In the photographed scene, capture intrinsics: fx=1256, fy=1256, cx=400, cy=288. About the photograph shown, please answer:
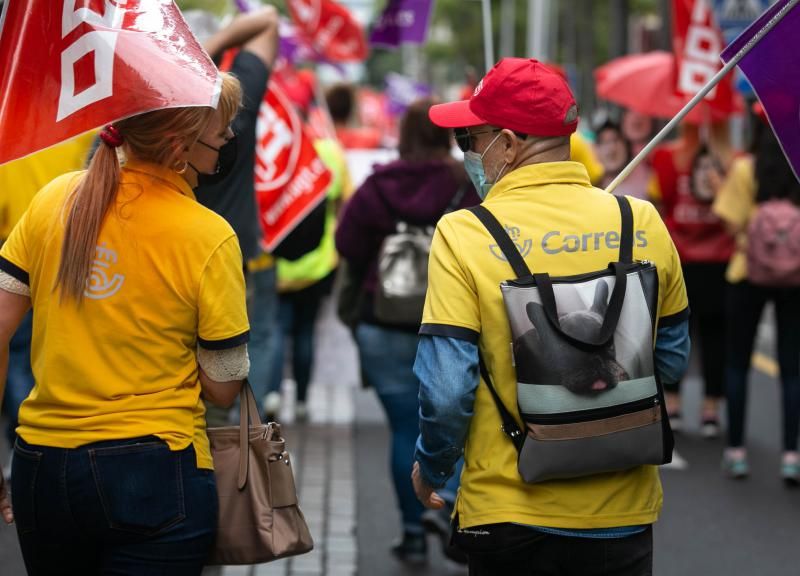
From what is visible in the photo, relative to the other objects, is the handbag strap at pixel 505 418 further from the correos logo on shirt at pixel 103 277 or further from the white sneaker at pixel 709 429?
the white sneaker at pixel 709 429

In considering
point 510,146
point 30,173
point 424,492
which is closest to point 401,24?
point 30,173

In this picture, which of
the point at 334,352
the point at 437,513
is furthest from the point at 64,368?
the point at 334,352

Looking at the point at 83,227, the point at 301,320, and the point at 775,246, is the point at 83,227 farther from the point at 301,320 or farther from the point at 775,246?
the point at 301,320

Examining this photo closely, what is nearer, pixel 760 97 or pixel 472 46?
pixel 760 97

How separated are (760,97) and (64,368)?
210 cm

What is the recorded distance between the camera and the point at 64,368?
282 cm

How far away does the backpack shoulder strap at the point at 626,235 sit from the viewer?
298cm

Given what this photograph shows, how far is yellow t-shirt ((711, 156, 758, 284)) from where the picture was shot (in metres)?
6.96

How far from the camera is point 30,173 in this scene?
5.80 metres

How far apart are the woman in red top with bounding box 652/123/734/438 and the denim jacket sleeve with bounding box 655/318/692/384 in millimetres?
4509

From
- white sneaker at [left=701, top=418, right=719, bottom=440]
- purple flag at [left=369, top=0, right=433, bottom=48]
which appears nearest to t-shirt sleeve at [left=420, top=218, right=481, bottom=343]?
white sneaker at [left=701, top=418, right=719, bottom=440]

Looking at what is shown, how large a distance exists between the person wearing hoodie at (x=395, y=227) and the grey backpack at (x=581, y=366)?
91.0 inches

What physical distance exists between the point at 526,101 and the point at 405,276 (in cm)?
227

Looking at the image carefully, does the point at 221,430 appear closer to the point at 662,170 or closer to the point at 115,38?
the point at 115,38
